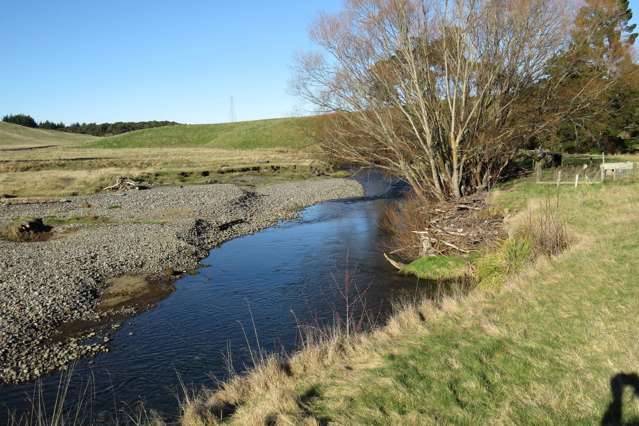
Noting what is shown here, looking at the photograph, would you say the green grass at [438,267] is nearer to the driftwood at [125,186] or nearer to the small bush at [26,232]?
the small bush at [26,232]

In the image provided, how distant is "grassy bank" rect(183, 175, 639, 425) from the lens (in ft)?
22.5

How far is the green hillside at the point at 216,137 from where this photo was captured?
104562 mm

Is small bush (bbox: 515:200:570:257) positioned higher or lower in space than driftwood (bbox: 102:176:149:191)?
lower

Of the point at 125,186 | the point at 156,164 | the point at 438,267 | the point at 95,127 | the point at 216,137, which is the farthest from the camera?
the point at 95,127

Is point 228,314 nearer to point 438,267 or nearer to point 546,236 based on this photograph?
point 438,267

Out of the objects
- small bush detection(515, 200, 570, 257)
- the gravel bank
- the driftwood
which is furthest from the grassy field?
small bush detection(515, 200, 570, 257)

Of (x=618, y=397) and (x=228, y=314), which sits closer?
(x=618, y=397)

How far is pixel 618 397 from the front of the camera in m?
6.57

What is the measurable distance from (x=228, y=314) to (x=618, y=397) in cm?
1116

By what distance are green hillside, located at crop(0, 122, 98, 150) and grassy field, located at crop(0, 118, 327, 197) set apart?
206 mm

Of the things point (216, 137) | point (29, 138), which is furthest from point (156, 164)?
point (29, 138)

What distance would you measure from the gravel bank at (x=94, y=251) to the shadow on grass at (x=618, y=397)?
11173 millimetres

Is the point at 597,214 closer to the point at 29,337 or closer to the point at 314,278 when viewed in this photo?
the point at 314,278

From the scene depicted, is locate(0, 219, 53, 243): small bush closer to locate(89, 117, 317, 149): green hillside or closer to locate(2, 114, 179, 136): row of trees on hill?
locate(89, 117, 317, 149): green hillside
